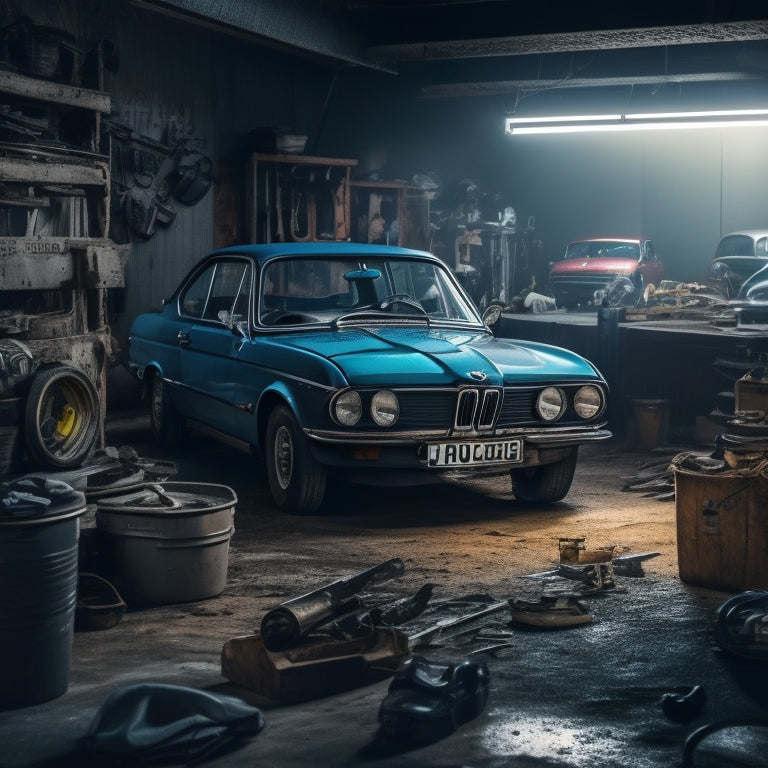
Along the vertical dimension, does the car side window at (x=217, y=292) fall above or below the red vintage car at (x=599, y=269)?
below

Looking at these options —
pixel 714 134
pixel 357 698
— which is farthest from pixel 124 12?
pixel 714 134

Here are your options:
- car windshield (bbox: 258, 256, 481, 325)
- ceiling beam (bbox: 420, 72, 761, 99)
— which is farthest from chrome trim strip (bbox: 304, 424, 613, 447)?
ceiling beam (bbox: 420, 72, 761, 99)

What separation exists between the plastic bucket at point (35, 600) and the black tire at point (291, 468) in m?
2.77

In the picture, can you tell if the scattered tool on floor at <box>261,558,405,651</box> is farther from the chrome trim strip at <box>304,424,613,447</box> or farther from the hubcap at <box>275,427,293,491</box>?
the hubcap at <box>275,427,293,491</box>

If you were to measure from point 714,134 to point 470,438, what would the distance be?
63.3 ft

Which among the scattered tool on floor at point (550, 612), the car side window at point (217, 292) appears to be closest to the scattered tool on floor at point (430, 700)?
the scattered tool on floor at point (550, 612)

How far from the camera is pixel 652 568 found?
5715 mm

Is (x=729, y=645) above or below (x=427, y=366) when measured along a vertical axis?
below

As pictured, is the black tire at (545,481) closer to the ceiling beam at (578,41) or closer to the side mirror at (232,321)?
the side mirror at (232,321)

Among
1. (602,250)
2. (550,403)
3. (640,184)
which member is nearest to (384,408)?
(550,403)

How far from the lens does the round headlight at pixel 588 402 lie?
6.89 meters

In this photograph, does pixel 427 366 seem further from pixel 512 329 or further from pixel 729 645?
pixel 512 329

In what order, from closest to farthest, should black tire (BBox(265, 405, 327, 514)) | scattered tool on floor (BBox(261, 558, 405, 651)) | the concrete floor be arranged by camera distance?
the concrete floor, scattered tool on floor (BBox(261, 558, 405, 651)), black tire (BBox(265, 405, 327, 514))

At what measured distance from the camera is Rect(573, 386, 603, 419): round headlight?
6891 millimetres
